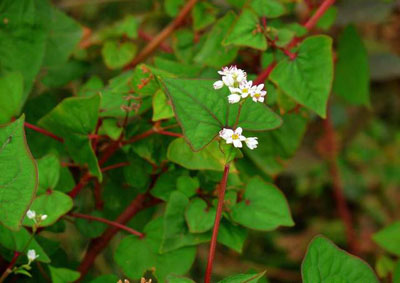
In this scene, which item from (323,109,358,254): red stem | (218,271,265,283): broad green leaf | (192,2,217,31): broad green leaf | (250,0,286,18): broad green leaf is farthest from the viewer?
(323,109,358,254): red stem

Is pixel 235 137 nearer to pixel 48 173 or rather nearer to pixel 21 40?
pixel 48 173

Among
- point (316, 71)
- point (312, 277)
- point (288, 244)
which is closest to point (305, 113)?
point (316, 71)

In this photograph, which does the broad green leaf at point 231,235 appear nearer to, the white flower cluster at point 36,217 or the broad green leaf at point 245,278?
the broad green leaf at point 245,278

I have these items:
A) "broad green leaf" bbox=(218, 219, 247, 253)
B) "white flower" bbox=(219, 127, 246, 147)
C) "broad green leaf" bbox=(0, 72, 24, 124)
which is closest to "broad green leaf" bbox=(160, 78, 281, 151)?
Answer: "white flower" bbox=(219, 127, 246, 147)

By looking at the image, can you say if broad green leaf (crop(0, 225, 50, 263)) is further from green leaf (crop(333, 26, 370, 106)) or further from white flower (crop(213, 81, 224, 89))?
green leaf (crop(333, 26, 370, 106))

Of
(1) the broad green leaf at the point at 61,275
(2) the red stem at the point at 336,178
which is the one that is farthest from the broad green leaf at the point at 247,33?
(2) the red stem at the point at 336,178

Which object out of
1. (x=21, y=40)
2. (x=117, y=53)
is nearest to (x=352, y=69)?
(x=117, y=53)

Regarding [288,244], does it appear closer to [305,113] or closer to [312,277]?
[305,113]
